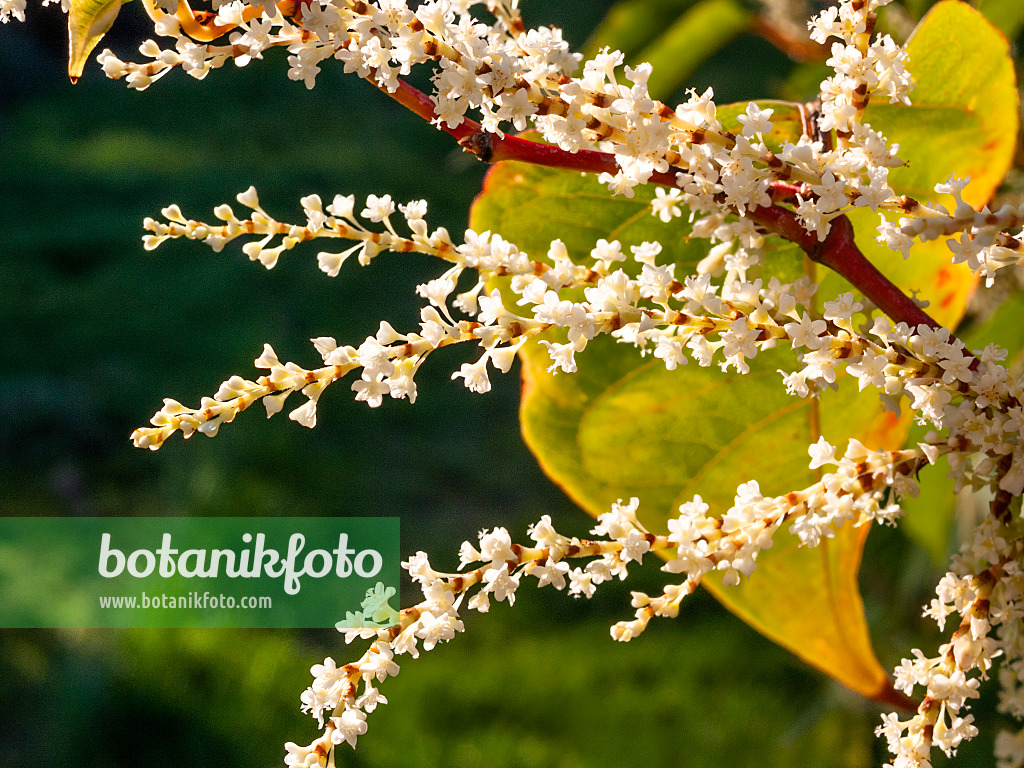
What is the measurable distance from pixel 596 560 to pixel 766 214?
145 millimetres

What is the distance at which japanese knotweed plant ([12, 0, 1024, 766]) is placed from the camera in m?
0.29

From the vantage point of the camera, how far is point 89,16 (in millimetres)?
289

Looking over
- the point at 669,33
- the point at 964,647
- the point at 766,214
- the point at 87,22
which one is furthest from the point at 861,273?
the point at 669,33

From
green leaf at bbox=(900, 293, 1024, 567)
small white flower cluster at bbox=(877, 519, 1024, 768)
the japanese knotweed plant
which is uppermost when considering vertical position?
the japanese knotweed plant

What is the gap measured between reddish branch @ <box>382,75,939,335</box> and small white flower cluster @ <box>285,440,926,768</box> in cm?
6

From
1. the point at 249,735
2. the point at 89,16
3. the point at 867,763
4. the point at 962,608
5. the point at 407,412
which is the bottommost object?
the point at 407,412

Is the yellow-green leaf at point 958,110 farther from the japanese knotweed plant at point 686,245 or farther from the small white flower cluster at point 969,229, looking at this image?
the small white flower cluster at point 969,229

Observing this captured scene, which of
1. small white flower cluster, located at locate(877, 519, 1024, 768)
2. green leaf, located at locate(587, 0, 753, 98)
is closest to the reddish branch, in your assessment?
small white flower cluster, located at locate(877, 519, 1024, 768)

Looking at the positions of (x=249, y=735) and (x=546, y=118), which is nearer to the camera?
(x=546, y=118)

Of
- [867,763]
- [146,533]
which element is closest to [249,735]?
[146,533]

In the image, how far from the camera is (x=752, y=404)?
0.47 meters

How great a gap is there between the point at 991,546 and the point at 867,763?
122 centimetres

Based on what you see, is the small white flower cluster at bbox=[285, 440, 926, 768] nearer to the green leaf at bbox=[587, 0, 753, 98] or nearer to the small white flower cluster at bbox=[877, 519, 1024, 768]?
the small white flower cluster at bbox=[877, 519, 1024, 768]

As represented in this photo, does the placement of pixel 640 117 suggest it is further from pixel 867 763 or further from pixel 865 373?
pixel 867 763
